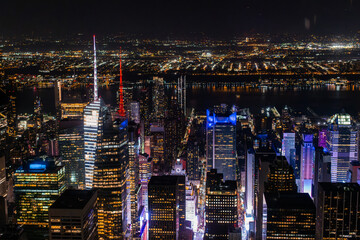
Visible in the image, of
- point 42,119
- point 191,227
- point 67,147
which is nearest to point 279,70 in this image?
point 191,227

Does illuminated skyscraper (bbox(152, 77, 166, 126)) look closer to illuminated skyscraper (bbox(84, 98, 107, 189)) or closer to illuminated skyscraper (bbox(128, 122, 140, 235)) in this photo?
illuminated skyscraper (bbox(128, 122, 140, 235))

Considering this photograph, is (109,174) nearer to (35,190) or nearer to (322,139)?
(35,190)

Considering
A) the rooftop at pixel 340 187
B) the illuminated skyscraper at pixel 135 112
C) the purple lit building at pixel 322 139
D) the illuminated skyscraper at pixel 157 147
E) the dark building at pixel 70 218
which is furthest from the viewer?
the illuminated skyscraper at pixel 135 112

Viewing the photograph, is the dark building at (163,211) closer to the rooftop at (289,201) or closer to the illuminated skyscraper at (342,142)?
the rooftop at (289,201)

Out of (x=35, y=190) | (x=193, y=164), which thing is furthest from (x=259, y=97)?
(x=35, y=190)

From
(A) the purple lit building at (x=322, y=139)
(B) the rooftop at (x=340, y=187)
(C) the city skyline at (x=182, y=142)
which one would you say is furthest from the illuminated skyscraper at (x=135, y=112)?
(B) the rooftop at (x=340, y=187)

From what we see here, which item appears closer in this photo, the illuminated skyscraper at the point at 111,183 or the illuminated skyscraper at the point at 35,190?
the illuminated skyscraper at the point at 35,190

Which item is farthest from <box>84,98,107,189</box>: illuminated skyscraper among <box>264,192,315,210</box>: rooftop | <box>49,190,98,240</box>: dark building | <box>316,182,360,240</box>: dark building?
<box>316,182,360,240</box>: dark building
